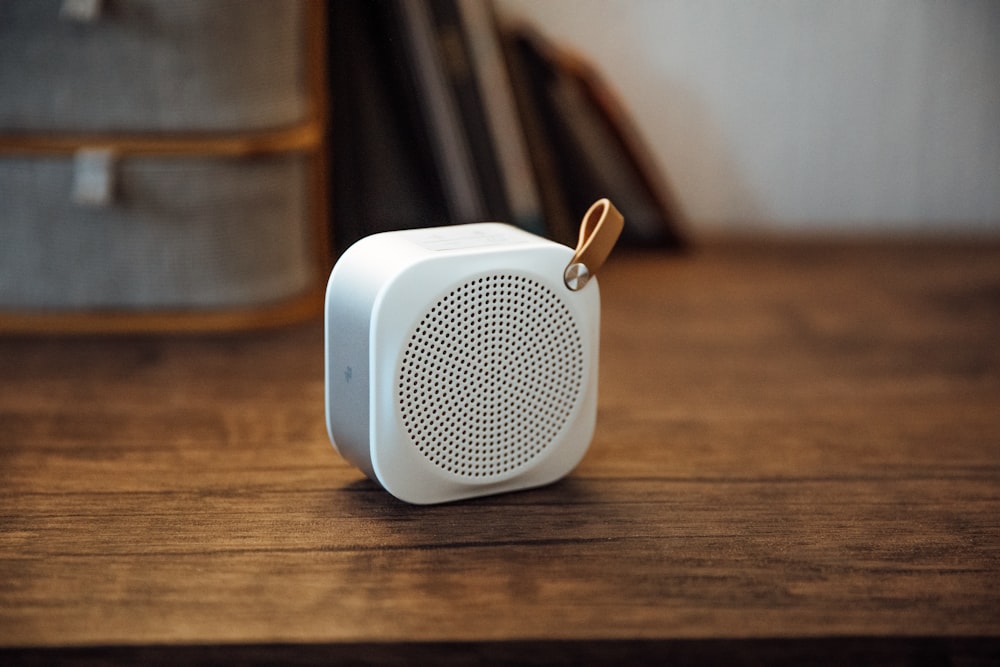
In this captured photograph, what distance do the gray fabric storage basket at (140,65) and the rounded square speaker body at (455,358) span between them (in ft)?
1.81

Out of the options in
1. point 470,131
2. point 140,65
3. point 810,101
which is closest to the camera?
point 140,65

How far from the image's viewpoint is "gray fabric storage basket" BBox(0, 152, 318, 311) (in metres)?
1.24

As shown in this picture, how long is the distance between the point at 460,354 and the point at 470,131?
0.92m

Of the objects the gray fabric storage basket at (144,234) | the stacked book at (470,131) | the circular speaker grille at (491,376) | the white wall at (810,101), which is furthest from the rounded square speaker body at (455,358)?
the white wall at (810,101)

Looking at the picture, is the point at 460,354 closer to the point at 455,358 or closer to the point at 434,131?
the point at 455,358

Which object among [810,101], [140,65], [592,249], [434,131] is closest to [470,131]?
[434,131]

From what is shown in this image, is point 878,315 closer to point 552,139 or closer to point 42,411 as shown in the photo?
point 552,139

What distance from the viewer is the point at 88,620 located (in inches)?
24.9

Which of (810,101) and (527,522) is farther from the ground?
(527,522)

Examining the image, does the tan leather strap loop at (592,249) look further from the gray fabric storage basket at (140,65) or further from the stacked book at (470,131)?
the stacked book at (470,131)

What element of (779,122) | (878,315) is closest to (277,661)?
(878,315)

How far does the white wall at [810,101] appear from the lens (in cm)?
180

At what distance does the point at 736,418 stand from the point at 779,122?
0.98m

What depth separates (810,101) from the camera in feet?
6.07
